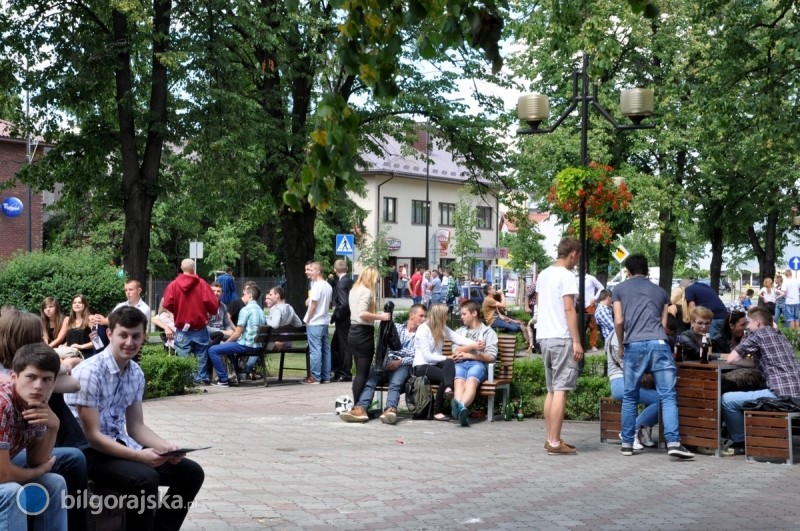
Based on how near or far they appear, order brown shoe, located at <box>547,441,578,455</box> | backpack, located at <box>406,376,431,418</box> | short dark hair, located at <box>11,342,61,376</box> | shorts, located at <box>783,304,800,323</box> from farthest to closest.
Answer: shorts, located at <box>783,304,800,323</box> < backpack, located at <box>406,376,431,418</box> < brown shoe, located at <box>547,441,578,455</box> < short dark hair, located at <box>11,342,61,376</box>

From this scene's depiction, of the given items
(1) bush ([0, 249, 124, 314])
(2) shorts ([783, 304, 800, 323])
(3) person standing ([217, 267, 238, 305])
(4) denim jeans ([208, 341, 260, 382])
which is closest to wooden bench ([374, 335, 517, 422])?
(4) denim jeans ([208, 341, 260, 382])

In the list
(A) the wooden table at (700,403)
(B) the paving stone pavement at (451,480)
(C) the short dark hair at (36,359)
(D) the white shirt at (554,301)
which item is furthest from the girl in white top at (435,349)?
(C) the short dark hair at (36,359)

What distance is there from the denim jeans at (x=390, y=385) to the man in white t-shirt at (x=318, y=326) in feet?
13.5

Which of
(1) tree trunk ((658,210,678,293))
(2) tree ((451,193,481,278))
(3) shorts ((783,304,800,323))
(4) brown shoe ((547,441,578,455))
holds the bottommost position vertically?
(4) brown shoe ((547,441,578,455))

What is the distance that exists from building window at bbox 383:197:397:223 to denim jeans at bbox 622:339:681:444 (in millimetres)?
62862

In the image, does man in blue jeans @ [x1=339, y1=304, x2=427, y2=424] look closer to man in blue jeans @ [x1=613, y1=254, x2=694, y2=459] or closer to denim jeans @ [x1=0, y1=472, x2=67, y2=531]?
man in blue jeans @ [x1=613, y1=254, x2=694, y2=459]

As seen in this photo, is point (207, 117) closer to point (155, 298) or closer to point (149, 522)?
point (149, 522)

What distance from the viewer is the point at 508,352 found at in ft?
44.8

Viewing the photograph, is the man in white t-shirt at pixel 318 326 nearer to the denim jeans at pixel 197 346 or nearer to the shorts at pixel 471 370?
the denim jeans at pixel 197 346

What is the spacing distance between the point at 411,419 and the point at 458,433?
1255mm

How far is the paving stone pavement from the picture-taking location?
7.77 metres

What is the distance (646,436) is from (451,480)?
3245 mm

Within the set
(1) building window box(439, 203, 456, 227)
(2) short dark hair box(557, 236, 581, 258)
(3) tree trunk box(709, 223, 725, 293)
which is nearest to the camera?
(2) short dark hair box(557, 236, 581, 258)

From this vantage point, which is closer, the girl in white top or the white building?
the girl in white top
